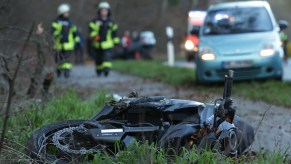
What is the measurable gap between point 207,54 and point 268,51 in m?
1.20

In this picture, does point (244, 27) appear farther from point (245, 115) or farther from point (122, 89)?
point (245, 115)

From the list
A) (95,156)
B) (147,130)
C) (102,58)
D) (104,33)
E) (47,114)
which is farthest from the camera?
(102,58)

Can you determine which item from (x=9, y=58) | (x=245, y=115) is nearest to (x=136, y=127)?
(x=9, y=58)

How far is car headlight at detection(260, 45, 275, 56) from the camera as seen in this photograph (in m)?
12.8

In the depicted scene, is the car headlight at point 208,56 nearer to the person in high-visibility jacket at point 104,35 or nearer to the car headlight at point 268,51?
the car headlight at point 268,51

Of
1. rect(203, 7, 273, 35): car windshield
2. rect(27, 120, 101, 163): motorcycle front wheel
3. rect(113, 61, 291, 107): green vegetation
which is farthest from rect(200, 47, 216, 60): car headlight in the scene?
rect(27, 120, 101, 163): motorcycle front wheel

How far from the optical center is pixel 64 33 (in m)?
16.6

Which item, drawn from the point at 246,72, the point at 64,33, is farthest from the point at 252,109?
the point at 64,33

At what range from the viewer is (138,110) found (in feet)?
18.1

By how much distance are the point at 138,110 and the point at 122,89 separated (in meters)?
7.23

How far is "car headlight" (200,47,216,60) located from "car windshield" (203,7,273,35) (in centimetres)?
72

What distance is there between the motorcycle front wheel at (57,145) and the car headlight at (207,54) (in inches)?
296

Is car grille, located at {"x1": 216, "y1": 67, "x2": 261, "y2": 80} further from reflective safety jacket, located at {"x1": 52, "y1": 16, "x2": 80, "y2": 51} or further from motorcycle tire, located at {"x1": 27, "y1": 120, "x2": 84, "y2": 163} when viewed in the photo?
motorcycle tire, located at {"x1": 27, "y1": 120, "x2": 84, "y2": 163}

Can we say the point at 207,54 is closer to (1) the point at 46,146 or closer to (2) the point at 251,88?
(2) the point at 251,88
